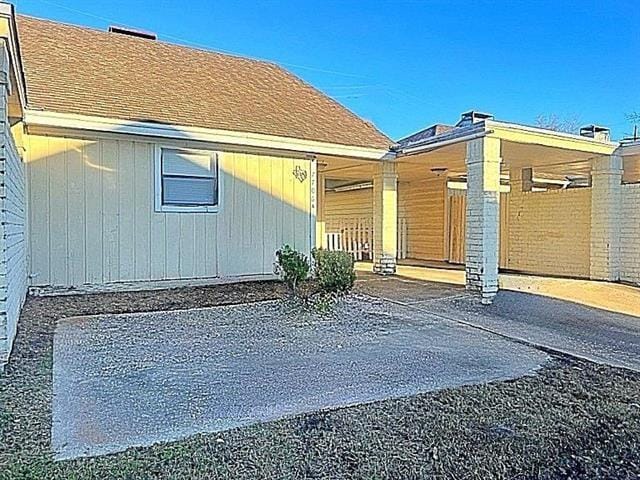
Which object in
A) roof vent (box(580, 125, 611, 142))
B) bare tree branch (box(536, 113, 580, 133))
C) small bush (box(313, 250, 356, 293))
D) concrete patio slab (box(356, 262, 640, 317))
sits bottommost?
concrete patio slab (box(356, 262, 640, 317))

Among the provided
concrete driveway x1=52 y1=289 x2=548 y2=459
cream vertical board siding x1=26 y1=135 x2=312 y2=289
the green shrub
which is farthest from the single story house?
the green shrub

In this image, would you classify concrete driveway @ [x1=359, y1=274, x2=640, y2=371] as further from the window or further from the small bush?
the window

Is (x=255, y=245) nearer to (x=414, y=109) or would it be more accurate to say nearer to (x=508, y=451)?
(x=508, y=451)

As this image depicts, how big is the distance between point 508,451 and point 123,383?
306 centimetres

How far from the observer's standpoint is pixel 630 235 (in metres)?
10.7

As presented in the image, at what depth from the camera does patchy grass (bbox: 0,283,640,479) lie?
9.26ft

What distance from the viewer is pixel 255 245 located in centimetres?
998

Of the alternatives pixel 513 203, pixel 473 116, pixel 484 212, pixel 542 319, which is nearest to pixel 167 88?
pixel 484 212

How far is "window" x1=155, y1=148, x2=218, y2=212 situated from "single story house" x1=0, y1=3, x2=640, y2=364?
0.08 feet

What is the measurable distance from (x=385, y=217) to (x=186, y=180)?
496 centimetres

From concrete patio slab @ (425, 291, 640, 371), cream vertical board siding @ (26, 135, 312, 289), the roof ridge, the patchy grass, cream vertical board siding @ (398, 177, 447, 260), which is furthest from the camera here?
cream vertical board siding @ (398, 177, 447, 260)

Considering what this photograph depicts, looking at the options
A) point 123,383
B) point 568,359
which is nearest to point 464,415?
point 568,359

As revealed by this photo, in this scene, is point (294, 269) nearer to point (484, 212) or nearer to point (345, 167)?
point (484, 212)

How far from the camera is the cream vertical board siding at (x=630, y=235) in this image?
34.8 feet
